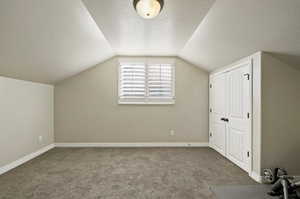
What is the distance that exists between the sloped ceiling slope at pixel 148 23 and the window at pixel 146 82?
751mm

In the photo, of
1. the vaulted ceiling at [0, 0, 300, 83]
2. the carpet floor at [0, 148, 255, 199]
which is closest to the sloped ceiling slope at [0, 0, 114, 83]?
the vaulted ceiling at [0, 0, 300, 83]

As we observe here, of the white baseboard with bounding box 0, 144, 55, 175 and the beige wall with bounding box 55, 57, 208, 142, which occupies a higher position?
the beige wall with bounding box 55, 57, 208, 142

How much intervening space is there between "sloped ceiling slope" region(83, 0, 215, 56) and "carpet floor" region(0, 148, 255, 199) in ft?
8.28

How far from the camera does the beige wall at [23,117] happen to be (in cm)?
295

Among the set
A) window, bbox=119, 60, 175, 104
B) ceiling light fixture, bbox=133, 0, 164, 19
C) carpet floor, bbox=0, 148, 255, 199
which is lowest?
carpet floor, bbox=0, 148, 255, 199

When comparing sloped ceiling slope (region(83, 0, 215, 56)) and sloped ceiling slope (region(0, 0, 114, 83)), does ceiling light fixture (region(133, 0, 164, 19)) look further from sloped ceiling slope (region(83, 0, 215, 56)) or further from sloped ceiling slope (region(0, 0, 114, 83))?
sloped ceiling slope (region(0, 0, 114, 83))

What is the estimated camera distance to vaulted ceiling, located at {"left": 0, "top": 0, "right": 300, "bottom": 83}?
1.89m

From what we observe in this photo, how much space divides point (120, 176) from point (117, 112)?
210cm

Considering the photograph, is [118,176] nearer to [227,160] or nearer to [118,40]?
[227,160]

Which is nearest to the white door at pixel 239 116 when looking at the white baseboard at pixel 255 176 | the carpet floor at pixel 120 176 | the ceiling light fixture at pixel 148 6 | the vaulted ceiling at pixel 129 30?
the white baseboard at pixel 255 176

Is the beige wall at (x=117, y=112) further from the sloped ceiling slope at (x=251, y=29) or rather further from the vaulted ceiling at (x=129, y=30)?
the sloped ceiling slope at (x=251, y=29)

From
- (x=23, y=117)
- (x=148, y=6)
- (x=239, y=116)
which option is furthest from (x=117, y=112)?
(x=148, y=6)

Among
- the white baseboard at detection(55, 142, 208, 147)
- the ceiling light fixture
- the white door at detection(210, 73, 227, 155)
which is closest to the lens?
the ceiling light fixture

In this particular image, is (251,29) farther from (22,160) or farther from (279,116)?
(22,160)
